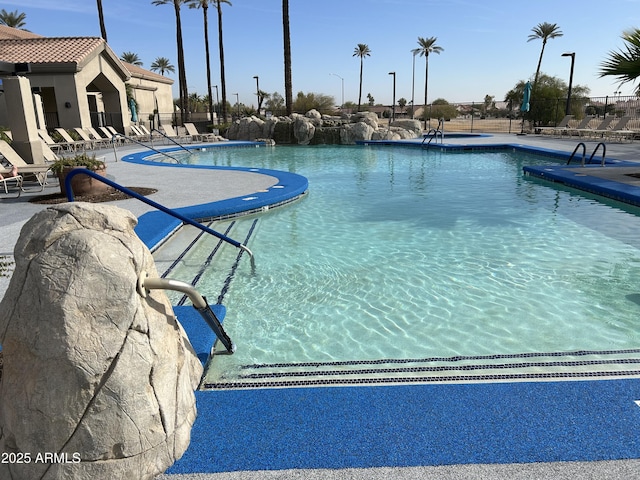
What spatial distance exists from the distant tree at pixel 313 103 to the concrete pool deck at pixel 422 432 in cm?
3859

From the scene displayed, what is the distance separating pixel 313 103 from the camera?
4025 centimetres

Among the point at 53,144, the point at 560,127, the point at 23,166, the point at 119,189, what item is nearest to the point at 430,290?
the point at 119,189

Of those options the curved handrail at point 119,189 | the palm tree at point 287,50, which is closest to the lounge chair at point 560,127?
the palm tree at point 287,50

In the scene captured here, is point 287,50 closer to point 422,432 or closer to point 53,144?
point 53,144

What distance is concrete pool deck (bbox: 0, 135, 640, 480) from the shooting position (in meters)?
2.21

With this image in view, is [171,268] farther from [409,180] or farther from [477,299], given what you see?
[409,180]

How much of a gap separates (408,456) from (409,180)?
A: 11073mm

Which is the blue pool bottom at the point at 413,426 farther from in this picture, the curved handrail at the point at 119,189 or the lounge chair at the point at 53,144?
the lounge chair at the point at 53,144

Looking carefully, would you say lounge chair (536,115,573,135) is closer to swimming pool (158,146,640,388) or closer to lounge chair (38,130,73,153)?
swimming pool (158,146,640,388)

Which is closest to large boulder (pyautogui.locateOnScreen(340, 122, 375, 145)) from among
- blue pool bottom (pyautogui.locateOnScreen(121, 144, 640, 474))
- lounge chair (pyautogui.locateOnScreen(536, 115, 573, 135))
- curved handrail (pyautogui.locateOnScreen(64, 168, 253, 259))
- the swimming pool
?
lounge chair (pyautogui.locateOnScreen(536, 115, 573, 135))

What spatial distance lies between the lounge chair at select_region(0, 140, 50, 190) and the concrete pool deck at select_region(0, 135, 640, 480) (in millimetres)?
9221

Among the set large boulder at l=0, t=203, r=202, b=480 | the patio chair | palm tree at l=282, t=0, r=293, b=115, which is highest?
palm tree at l=282, t=0, r=293, b=115

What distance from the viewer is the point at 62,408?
1.93m

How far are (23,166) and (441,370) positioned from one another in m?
10.7
